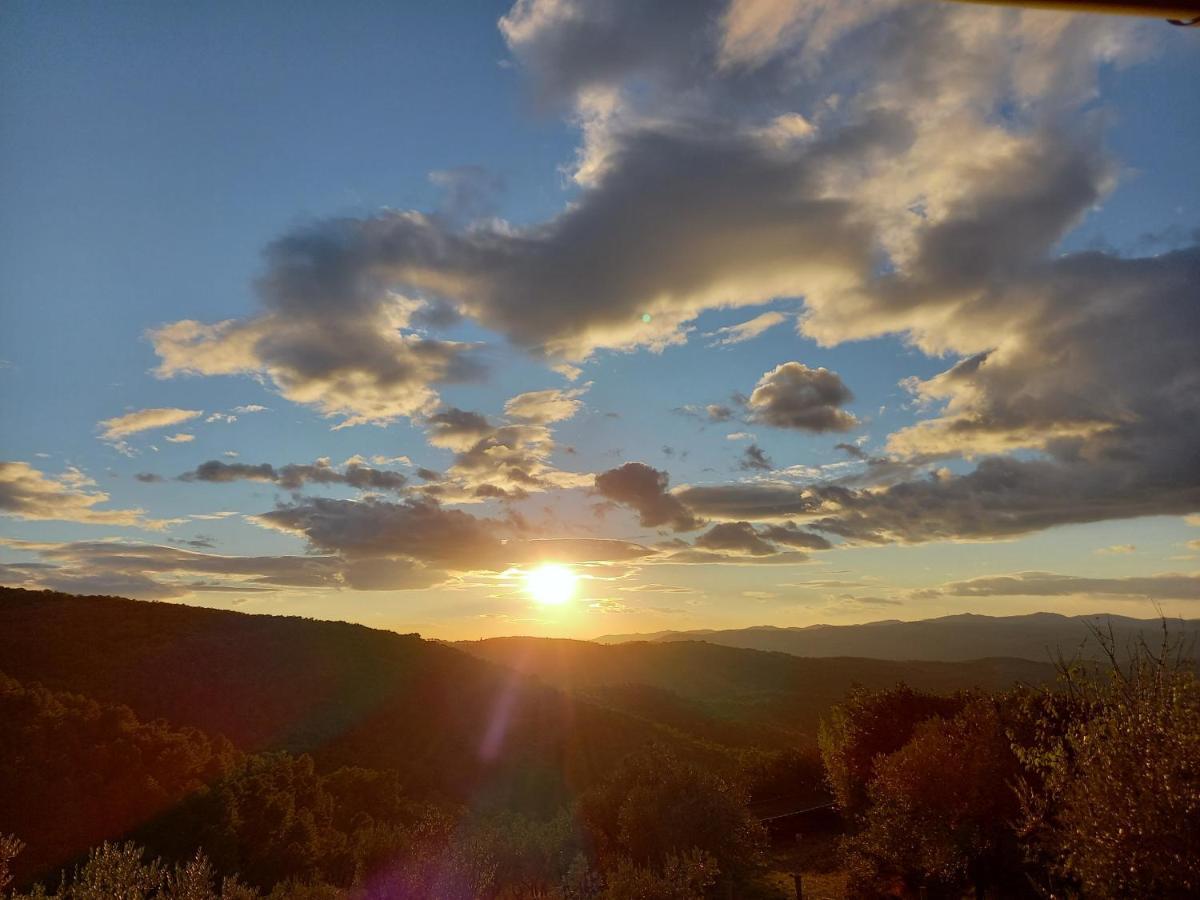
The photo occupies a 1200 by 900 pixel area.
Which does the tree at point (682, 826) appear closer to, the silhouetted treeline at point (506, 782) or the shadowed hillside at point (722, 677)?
the silhouetted treeline at point (506, 782)

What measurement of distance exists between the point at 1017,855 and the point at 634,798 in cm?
1123

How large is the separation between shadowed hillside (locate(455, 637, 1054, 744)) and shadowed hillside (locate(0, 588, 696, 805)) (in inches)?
702

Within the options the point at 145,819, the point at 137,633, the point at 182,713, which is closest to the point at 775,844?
Answer: the point at 145,819

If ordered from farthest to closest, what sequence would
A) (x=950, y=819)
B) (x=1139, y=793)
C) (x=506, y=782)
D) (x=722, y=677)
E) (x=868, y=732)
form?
(x=722, y=677)
(x=506, y=782)
(x=868, y=732)
(x=950, y=819)
(x=1139, y=793)

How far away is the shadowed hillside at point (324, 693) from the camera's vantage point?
54594 millimetres

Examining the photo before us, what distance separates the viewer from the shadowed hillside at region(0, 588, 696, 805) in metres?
54.6

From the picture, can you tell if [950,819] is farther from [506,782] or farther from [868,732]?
[506,782]

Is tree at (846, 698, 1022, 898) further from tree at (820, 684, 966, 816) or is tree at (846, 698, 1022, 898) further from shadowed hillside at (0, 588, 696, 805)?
shadowed hillside at (0, 588, 696, 805)

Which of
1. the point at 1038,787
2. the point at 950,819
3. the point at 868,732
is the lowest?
the point at 868,732

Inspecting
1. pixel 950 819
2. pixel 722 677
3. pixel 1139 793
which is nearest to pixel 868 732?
pixel 950 819

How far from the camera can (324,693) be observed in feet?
215

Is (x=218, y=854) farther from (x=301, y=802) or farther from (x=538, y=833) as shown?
(x=538, y=833)

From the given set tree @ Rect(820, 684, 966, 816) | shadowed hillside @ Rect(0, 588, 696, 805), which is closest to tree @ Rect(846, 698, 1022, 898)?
tree @ Rect(820, 684, 966, 816)

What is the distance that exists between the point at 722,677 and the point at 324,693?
98.6 meters
